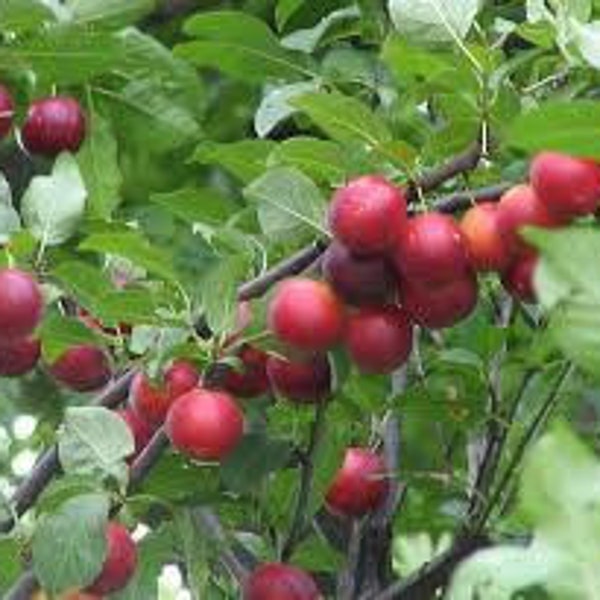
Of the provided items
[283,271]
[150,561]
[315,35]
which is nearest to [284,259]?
[283,271]

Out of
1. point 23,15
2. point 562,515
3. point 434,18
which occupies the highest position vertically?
point 562,515

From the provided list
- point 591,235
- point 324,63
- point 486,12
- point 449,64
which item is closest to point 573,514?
point 591,235

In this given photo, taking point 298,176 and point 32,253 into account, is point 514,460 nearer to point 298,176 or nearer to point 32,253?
point 298,176

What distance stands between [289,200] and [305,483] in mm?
306

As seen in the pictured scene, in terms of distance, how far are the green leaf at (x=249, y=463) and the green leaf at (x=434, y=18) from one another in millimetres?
370

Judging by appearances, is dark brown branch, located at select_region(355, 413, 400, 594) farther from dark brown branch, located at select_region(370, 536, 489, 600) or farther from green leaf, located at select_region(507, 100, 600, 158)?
green leaf, located at select_region(507, 100, 600, 158)

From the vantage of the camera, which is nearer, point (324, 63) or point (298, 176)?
point (298, 176)

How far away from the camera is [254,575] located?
4.71ft

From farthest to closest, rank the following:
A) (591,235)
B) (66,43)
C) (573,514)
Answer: (66,43), (591,235), (573,514)

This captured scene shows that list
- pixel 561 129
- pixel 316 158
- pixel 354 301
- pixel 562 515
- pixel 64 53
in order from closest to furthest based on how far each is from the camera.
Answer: pixel 562 515 < pixel 561 129 < pixel 354 301 < pixel 316 158 < pixel 64 53

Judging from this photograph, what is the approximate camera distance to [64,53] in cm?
163

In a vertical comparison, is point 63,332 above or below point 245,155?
below

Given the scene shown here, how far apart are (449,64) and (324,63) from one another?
0.63m

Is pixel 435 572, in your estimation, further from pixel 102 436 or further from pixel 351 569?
pixel 102 436
